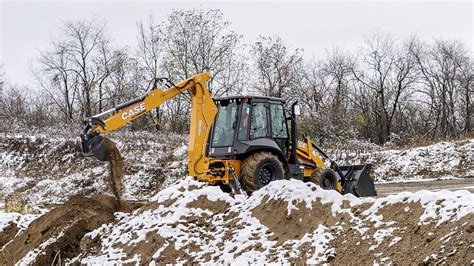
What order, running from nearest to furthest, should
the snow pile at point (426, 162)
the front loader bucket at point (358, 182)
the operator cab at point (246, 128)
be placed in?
the operator cab at point (246, 128), the front loader bucket at point (358, 182), the snow pile at point (426, 162)

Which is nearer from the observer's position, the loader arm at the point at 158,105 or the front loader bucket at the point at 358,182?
the loader arm at the point at 158,105

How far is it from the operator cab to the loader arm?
0.85ft

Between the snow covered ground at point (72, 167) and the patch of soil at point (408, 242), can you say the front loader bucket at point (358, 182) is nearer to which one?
the patch of soil at point (408, 242)

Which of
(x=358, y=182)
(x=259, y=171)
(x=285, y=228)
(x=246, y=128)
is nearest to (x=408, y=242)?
(x=285, y=228)

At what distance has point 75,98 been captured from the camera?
3831 centimetres

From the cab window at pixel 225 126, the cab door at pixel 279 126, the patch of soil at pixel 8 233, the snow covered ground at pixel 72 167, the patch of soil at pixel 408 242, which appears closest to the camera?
the patch of soil at pixel 408 242

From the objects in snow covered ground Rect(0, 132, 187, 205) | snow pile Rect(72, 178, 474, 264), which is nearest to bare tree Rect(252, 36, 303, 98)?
snow covered ground Rect(0, 132, 187, 205)

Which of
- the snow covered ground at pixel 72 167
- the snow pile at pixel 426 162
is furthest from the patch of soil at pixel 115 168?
the snow pile at pixel 426 162

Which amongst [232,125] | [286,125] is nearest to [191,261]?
[232,125]

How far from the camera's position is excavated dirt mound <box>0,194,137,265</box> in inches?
303

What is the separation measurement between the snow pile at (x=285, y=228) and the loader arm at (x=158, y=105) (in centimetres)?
267

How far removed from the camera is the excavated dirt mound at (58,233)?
769 cm

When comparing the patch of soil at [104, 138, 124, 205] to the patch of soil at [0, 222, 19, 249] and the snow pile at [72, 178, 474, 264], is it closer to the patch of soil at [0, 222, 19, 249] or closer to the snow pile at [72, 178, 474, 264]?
the patch of soil at [0, 222, 19, 249]

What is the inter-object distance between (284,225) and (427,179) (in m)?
15.1
